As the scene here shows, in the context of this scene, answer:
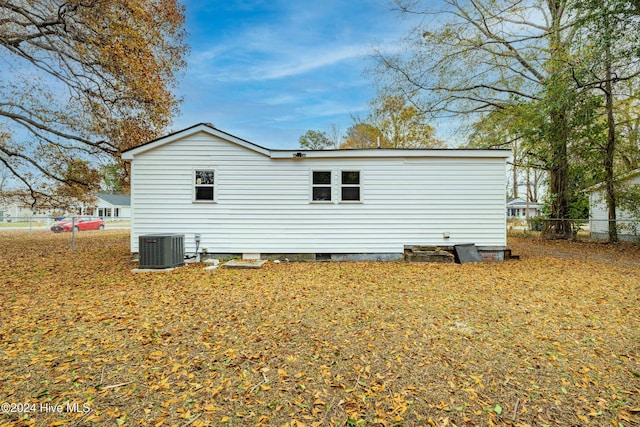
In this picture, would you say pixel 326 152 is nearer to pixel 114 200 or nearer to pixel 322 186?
pixel 322 186

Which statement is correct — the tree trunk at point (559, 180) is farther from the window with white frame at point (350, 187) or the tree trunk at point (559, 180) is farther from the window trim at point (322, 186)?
the window trim at point (322, 186)

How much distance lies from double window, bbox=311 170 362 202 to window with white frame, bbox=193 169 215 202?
3.01 metres

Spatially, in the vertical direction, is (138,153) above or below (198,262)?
above

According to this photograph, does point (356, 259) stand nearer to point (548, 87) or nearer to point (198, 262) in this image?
point (198, 262)

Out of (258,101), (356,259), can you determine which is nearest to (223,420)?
(356,259)

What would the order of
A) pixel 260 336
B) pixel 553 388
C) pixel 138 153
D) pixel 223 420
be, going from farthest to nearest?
pixel 138 153 < pixel 260 336 < pixel 553 388 < pixel 223 420

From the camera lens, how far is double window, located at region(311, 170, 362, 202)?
29.5ft

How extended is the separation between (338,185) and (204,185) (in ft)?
13.0

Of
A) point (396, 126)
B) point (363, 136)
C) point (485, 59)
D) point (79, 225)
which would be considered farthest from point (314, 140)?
point (79, 225)

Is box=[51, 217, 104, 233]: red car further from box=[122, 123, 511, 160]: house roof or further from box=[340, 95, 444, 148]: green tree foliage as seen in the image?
box=[340, 95, 444, 148]: green tree foliage

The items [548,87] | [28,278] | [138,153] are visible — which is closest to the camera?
[28,278]

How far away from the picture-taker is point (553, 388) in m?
→ 2.56

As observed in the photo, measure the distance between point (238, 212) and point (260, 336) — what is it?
581 cm

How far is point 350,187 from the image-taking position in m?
8.98
